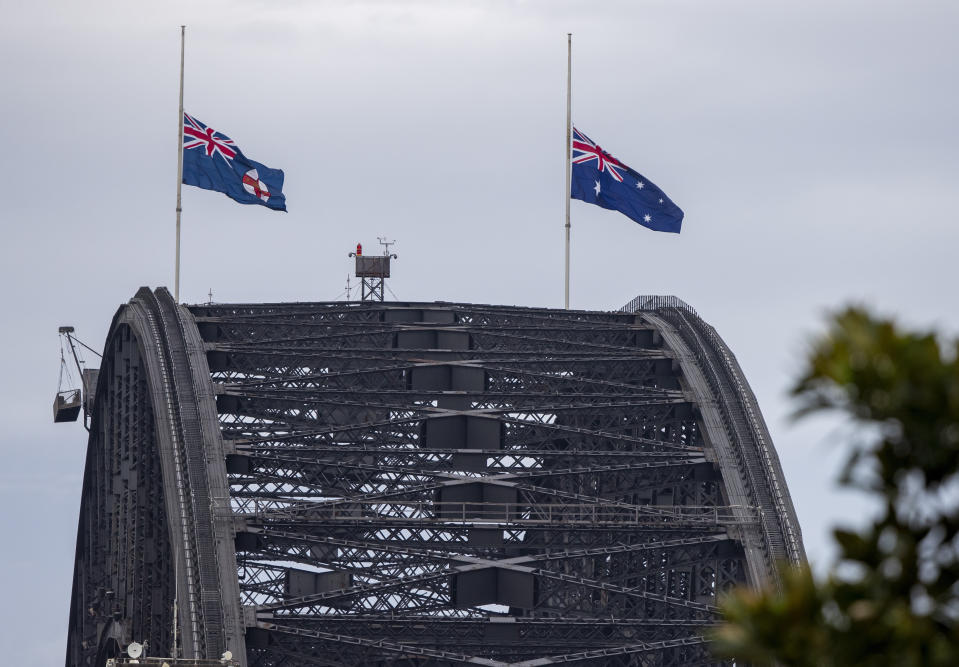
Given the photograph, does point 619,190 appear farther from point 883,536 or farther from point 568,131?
point 883,536

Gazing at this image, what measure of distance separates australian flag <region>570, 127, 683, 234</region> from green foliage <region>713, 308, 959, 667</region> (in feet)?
232

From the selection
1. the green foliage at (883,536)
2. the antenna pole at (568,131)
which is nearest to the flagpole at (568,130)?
the antenna pole at (568,131)

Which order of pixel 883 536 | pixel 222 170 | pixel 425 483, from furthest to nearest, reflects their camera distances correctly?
pixel 222 170 → pixel 425 483 → pixel 883 536

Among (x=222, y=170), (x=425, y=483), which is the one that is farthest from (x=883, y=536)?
(x=222, y=170)

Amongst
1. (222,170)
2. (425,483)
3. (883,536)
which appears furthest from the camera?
(222,170)

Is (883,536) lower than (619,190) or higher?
lower

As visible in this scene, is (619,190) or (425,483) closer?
(425,483)

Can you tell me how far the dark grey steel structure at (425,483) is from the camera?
63.8 meters

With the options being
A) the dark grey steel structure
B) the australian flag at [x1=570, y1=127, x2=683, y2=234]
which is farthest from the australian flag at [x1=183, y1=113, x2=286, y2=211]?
the australian flag at [x1=570, y1=127, x2=683, y2=234]

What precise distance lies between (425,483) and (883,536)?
55.0m

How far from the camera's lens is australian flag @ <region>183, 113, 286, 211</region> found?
83312mm

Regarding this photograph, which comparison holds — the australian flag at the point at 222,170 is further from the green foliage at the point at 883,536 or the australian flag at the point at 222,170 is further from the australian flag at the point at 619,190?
the green foliage at the point at 883,536

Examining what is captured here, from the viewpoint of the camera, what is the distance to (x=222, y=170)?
83.8 m

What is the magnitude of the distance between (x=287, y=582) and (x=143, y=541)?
6.49m
